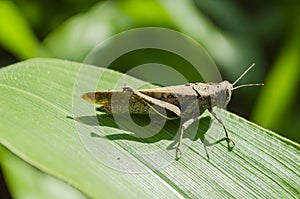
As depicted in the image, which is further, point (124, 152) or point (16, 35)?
point (16, 35)

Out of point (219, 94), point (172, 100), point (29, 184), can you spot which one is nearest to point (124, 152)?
point (172, 100)

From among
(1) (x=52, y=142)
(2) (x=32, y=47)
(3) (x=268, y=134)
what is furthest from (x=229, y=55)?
(1) (x=52, y=142)

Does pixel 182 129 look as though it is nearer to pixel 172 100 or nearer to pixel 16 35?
pixel 172 100

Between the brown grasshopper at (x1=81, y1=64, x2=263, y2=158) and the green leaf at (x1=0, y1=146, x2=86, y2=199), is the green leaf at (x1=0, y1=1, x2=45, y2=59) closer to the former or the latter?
the green leaf at (x1=0, y1=146, x2=86, y2=199)

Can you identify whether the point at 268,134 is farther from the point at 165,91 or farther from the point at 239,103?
the point at 239,103

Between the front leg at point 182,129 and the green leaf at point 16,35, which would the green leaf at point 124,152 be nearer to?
the front leg at point 182,129

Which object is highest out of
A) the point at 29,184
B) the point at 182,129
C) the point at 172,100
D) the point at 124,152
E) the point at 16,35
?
the point at 16,35
